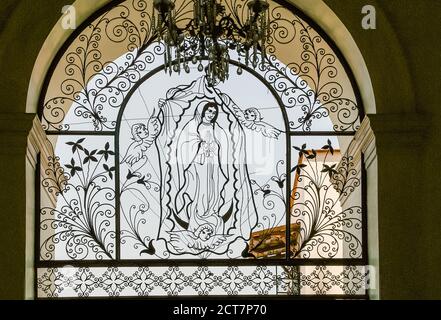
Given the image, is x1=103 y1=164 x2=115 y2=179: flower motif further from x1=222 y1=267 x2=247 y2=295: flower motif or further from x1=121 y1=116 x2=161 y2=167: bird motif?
x1=222 y1=267 x2=247 y2=295: flower motif

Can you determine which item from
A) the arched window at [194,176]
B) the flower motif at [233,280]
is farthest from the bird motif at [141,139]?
the flower motif at [233,280]

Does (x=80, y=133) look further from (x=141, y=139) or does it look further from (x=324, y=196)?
(x=324, y=196)

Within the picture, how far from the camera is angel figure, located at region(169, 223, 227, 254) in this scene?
25.0ft

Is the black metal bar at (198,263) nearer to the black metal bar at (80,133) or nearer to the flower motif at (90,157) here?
the flower motif at (90,157)

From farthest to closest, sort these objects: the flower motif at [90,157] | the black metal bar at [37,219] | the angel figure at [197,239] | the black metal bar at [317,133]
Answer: the black metal bar at [317,133] → the flower motif at [90,157] → the angel figure at [197,239] → the black metal bar at [37,219]

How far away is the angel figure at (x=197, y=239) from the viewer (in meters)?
7.62

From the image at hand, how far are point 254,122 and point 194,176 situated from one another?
70 centimetres

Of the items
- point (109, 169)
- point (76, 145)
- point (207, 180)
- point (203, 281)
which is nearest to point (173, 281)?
point (203, 281)

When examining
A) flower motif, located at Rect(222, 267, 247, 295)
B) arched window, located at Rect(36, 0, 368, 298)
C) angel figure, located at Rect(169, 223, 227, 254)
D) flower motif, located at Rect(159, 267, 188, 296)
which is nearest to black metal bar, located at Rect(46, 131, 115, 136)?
arched window, located at Rect(36, 0, 368, 298)

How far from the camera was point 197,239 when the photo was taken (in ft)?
25.0

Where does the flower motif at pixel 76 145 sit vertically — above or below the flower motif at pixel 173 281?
above

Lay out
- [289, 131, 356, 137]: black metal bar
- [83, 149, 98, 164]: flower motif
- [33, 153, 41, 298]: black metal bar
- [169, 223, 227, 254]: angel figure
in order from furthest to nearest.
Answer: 1. [289, 131, 356, 137]: black metal bar
2. [83, 149, 98, 164]: flower motif
3. [169, 223, 227, 254]: angel figure
4. [33, 153, 41, 298]: black metal bar

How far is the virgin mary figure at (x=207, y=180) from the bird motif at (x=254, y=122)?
57mm

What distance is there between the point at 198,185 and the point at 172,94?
0.82 metres
